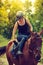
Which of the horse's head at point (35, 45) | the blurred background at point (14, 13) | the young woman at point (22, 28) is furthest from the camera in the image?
the blurred background at point (14, 13)

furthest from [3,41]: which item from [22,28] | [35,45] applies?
[35,45]

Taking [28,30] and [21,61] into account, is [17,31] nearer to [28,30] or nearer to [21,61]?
[28,30]

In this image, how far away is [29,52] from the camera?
2721mm

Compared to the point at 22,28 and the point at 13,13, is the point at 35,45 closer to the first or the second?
the point at 22,28

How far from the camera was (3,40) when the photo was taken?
292 cm

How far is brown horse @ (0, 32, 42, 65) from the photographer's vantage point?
2666 millimetres

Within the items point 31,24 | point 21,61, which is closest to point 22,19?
point 31,24

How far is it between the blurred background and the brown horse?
13 centimetres

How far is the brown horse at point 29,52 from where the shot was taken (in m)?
2.67

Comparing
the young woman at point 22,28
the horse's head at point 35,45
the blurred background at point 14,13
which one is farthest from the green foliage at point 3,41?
the horse's head at point 35,45

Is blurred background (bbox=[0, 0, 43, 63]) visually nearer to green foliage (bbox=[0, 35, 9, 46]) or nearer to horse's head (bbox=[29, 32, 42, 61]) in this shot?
green foliage (bbox=[0, 35, 9, 46])

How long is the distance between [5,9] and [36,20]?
451mm

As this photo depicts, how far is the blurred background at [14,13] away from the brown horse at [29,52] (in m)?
0.13

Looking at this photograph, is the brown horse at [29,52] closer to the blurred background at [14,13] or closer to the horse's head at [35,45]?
the horse's head at [35,45]
